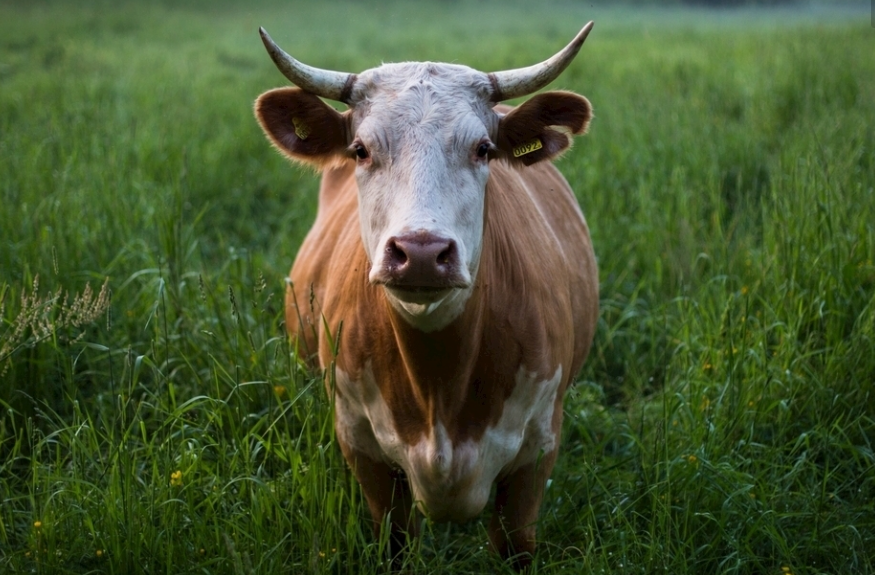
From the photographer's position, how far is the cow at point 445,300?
2523mm

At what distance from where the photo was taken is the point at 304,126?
2.91 metres

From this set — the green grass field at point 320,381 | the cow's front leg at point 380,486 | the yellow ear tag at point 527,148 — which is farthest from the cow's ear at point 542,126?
the cow's front leg at point 380,486

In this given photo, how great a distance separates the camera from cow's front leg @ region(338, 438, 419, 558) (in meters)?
3.07

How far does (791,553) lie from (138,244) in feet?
11.6

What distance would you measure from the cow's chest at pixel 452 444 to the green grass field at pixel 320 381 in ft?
0.45

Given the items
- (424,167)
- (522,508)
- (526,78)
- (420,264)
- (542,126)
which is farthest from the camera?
(522,508)

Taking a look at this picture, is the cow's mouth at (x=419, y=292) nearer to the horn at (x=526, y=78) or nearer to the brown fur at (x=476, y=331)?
the brown fur at (x=476, y=331)

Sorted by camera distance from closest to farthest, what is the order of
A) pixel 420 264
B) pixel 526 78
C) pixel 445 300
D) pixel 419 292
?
pixel 420 264 < pixel 419 292 < pixel 445 300 < pixel 526 78

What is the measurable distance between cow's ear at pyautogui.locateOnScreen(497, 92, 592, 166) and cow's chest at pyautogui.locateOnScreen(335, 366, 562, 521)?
722mm

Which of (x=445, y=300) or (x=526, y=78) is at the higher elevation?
(x=526, y=78)

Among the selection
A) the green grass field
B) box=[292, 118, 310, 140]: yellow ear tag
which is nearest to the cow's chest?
the green grass field

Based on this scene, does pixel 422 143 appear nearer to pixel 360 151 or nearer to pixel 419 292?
pixel 360 151

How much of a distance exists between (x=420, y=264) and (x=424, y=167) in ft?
1.16

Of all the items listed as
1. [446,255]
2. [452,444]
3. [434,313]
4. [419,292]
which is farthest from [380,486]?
[446,255]
